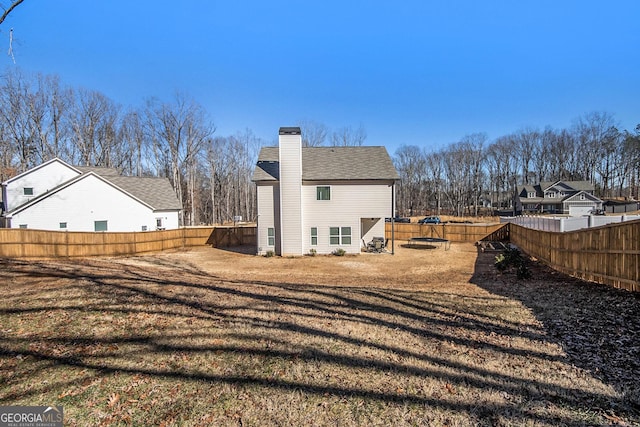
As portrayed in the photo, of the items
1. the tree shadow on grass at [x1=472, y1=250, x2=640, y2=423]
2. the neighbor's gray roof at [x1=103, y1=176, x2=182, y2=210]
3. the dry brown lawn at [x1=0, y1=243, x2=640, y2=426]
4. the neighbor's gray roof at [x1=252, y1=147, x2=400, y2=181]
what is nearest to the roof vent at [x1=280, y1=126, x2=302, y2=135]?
the neighbor's gray roof at [x1=252, y1=147, x2=400, y2=181]

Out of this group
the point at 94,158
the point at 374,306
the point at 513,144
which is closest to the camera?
the point at 374,306

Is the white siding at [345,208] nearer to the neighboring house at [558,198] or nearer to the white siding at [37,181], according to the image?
the white siding at [37,181]

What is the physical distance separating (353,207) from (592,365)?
49.9 feet

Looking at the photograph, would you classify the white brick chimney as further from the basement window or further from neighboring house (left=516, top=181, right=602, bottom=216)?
neighboring house (left=516, top=181, right=602, bottom=216)

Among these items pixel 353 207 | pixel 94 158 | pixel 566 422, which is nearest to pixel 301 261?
pixel 353 207

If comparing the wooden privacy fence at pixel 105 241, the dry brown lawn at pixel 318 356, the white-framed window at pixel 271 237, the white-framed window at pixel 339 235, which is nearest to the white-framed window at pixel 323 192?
the white-framed window at pixel 339 235

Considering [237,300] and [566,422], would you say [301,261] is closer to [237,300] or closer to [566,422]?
[237,300]

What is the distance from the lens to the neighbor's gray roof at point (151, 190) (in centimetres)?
2493

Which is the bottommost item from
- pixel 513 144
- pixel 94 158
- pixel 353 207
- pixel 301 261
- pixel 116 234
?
pixel 301 261

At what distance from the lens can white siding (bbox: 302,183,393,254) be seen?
18781 mm

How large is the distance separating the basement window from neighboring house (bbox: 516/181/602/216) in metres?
48.4

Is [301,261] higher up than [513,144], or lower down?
lower down

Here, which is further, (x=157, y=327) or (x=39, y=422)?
(x=157, y=327)

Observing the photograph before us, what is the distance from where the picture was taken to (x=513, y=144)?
63.3 metres
